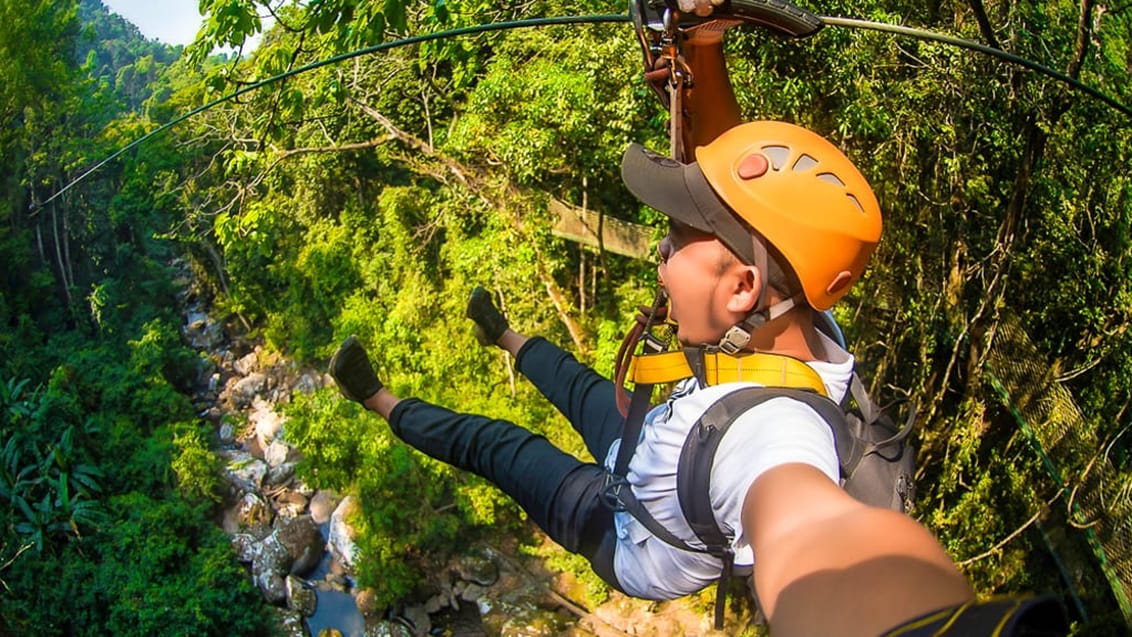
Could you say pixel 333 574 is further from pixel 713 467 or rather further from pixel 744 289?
pixel 713 467

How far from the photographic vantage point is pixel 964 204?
3180 millimetres

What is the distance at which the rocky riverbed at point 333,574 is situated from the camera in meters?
6.90

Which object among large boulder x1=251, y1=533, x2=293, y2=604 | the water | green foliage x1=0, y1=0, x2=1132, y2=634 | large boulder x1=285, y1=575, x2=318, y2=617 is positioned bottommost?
the water

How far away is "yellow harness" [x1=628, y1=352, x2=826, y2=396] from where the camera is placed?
1057mm

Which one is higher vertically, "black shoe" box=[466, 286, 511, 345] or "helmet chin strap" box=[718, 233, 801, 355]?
"helmet chin strap" box=[718, 233, 801, 355]

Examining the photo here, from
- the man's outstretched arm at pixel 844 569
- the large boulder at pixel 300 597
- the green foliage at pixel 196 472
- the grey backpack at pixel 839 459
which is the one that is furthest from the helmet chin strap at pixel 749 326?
the green foliage at pixel 196 472

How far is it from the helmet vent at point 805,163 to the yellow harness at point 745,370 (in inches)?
11.0

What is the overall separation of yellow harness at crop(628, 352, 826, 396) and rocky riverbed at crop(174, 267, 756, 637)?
3613 millimetres

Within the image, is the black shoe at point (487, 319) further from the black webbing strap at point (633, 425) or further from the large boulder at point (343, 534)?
the large boulder at point (343, 534)

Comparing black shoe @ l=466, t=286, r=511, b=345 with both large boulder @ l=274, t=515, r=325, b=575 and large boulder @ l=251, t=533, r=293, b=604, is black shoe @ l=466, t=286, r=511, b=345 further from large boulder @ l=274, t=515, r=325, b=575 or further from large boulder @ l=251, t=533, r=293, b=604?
large boulder @ l=274, t=515, r=325, b=575

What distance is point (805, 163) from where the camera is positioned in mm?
1132

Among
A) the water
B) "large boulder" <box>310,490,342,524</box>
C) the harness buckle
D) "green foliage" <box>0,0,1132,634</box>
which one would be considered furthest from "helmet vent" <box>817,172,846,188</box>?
"large boulder" <box>310,490,342,524</box>

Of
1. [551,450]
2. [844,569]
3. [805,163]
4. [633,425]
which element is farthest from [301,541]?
[844,569]

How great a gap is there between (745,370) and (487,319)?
1518 mm
